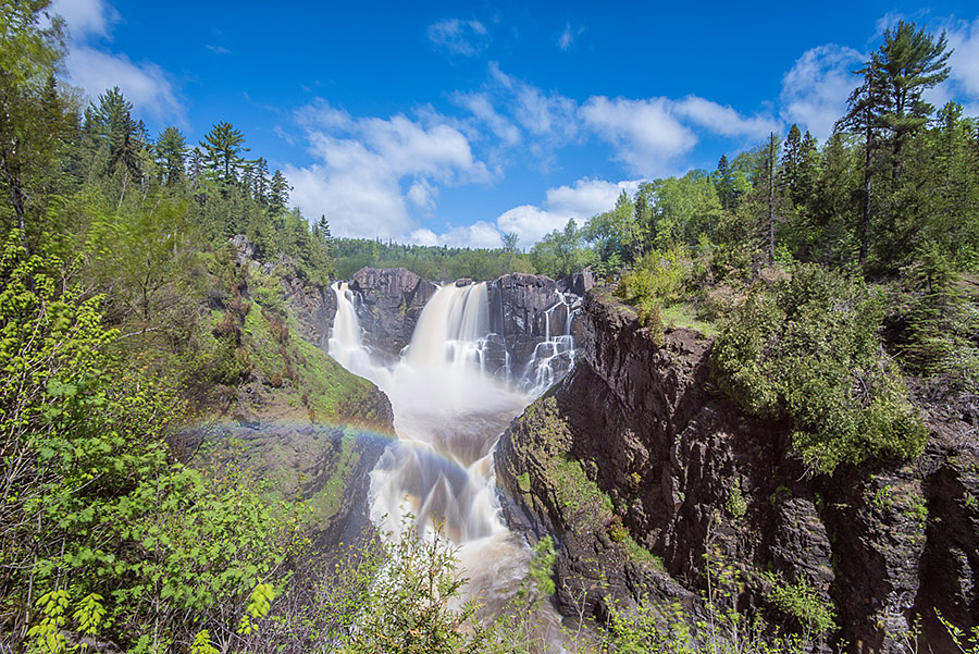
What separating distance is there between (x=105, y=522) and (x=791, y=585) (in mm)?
12772

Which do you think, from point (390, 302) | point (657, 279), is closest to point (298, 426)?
point (657, 279)

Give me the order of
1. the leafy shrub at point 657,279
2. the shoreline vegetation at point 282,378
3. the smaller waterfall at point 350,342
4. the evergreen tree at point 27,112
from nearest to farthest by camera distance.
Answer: the shoreline vegetation at point 282,378 → the evergreen tree at point 27,112 → the leafy shrub at point 657,279 → the smaller waterfall at point 350,342

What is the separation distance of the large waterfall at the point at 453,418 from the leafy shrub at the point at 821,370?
27.3ft

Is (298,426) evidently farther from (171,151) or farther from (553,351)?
(171,151)

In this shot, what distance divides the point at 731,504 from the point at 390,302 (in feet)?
131

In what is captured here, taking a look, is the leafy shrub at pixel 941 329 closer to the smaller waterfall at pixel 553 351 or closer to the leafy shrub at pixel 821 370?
the leafy shrub at pixel 821 370

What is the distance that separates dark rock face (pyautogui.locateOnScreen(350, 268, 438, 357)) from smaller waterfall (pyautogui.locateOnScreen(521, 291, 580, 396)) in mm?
15716

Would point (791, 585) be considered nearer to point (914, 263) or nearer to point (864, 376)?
point (864, 376)

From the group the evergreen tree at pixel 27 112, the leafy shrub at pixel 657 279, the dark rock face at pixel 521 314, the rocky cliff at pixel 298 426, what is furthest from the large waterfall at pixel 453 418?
the leafy shrub at pixel 657 279

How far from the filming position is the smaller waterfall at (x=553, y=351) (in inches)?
1287

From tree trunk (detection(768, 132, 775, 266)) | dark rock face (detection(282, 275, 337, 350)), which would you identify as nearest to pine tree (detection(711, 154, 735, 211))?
tree trunk (detection(768, 132, 775, 266))

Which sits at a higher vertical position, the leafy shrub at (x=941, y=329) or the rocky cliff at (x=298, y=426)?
the leafy shrub at (x=941, y=329)

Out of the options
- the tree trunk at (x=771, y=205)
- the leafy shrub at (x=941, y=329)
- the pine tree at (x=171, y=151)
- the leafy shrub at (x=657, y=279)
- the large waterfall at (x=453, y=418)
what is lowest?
the large waterfall at (x=453, y=418)

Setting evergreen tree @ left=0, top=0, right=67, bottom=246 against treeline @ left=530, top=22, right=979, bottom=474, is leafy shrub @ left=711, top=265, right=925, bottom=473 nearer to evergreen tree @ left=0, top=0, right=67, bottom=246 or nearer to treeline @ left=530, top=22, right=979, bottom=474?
treeline @ left=530, top=22, right=979, bottom=474
